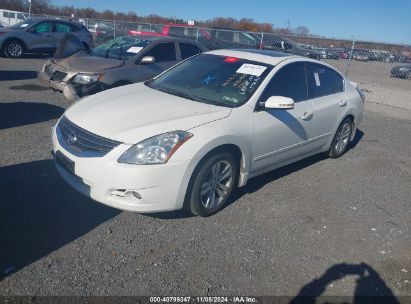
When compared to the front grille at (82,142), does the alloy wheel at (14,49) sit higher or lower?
lower

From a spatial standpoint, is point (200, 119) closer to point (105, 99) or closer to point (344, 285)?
point (105, 99)

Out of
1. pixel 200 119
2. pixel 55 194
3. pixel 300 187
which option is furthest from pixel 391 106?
pixel 55 194

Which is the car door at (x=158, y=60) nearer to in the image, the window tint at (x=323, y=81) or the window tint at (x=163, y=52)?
the window tint at (x=163, y=52)

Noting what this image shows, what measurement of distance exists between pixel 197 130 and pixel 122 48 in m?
5.03

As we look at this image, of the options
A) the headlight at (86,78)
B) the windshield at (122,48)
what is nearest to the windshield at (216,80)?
the headlight at (86,78)

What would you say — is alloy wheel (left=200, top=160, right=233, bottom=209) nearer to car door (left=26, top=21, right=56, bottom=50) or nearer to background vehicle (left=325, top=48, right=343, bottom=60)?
car door (left=26, top=21, right=56, bottom=50)

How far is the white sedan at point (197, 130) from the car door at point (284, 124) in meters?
0.01

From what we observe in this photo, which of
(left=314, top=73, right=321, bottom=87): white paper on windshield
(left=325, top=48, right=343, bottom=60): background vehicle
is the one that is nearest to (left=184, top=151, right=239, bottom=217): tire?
(left=314, top=73, right=321, bottom=87): white paper on windshield

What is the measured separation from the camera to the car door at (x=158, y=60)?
747 cm

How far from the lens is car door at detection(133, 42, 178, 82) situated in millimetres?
7473

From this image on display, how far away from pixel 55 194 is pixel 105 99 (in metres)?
1.17

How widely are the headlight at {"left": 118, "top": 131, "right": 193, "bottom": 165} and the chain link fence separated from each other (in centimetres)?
1087

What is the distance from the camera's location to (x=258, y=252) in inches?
135

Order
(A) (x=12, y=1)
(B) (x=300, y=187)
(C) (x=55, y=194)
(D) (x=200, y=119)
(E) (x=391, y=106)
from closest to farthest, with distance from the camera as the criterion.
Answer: (D) (x=200, y=119)
(C) (x=55, y=194)
(B) (x=300, y=187)
(E) (x=391, y=106)
(A) (x=12, y=1)
